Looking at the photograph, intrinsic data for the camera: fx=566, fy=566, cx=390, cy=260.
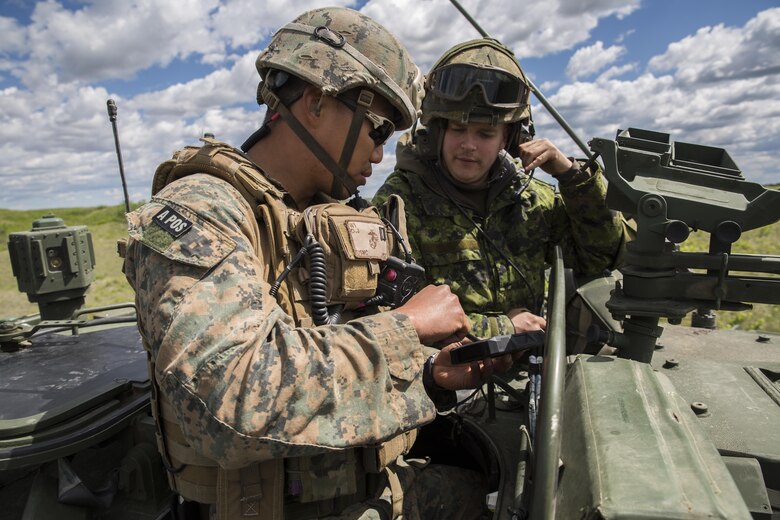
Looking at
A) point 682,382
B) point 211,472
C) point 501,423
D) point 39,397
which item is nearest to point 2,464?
point 39,397

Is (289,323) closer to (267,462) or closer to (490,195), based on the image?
(267,462)

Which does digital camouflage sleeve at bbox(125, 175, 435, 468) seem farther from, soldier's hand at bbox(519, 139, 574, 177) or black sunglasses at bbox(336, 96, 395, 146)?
soldier's hand at bbox(519, 139, 574, 177)

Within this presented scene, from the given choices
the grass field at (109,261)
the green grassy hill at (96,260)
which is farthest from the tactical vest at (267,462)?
the green grassy hill at (96,260)

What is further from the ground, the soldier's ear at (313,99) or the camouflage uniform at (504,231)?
the soldier's ear at (313,99)

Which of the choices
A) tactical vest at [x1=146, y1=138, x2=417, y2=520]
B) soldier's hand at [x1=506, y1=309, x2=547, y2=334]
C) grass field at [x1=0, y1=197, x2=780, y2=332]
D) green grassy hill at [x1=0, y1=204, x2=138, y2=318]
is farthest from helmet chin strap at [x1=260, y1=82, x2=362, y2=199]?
green grassy hill at [x1=0, y1=204, x2=138, y2=318]

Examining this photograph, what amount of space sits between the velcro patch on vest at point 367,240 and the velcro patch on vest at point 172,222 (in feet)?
2.06

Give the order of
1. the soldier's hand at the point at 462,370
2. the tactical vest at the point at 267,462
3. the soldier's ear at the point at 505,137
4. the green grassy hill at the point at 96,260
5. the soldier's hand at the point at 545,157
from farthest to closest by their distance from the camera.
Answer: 1. the green grassy hill at the point at 96,260
2. the soldier's ear at the point at 505,137
3. the soldier's hand at the point at 545,157
4. the soldier's hand at the point at 462,370
5. the tactical vest at the point at 267,462

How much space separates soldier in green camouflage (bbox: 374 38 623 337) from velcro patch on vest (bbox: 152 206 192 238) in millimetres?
2063

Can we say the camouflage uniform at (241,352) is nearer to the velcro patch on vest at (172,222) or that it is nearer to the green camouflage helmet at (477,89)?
the velcro patch on vest at (172,222)

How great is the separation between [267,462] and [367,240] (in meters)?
0.86

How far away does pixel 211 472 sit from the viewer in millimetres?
1925

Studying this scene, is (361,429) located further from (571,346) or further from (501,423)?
(571,346)

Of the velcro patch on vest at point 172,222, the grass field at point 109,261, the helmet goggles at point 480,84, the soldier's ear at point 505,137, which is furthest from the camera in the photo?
the grass field at point 109,261

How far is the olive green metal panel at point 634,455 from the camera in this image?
126 centimetres
